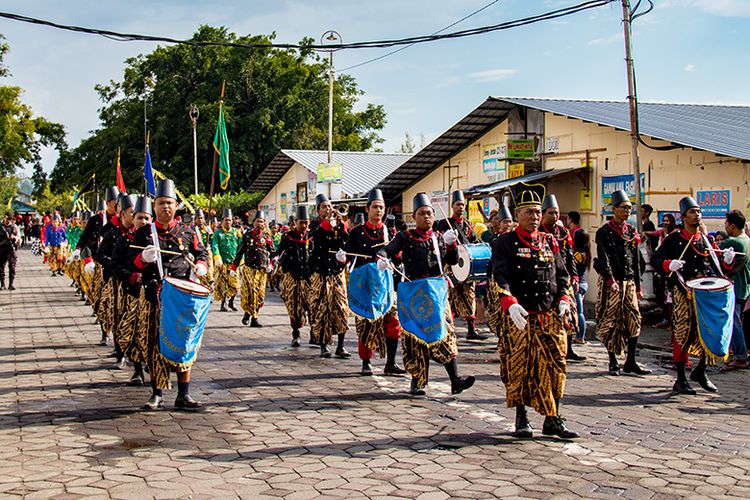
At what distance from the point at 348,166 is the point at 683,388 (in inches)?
1214

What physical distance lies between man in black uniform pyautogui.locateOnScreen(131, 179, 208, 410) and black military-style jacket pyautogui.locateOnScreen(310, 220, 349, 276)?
3157mm

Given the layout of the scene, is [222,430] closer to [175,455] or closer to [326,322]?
[175,455]

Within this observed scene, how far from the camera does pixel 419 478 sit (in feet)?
19.4

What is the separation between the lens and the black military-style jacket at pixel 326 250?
12.0 m

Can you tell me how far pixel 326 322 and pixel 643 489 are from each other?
6.69 metres

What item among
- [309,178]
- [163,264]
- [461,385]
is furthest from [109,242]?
→ [309,178]

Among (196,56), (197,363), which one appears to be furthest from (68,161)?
(197,363)

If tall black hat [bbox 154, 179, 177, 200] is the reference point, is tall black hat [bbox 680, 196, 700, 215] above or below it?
below

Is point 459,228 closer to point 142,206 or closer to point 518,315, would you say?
point 142,206

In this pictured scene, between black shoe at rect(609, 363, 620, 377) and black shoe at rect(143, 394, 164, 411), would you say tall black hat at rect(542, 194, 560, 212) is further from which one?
black shoe at rect(143, 394, 164, 411)

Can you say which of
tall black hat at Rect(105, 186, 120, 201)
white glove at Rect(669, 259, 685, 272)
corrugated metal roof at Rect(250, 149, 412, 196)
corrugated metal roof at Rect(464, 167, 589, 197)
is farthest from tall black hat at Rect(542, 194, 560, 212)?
corrugated metal roof at Rect(250, 149, 412, 196)

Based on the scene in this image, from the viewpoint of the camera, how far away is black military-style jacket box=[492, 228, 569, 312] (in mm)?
7184

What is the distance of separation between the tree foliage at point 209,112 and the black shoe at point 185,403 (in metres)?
40.9

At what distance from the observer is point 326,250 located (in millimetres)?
11969
